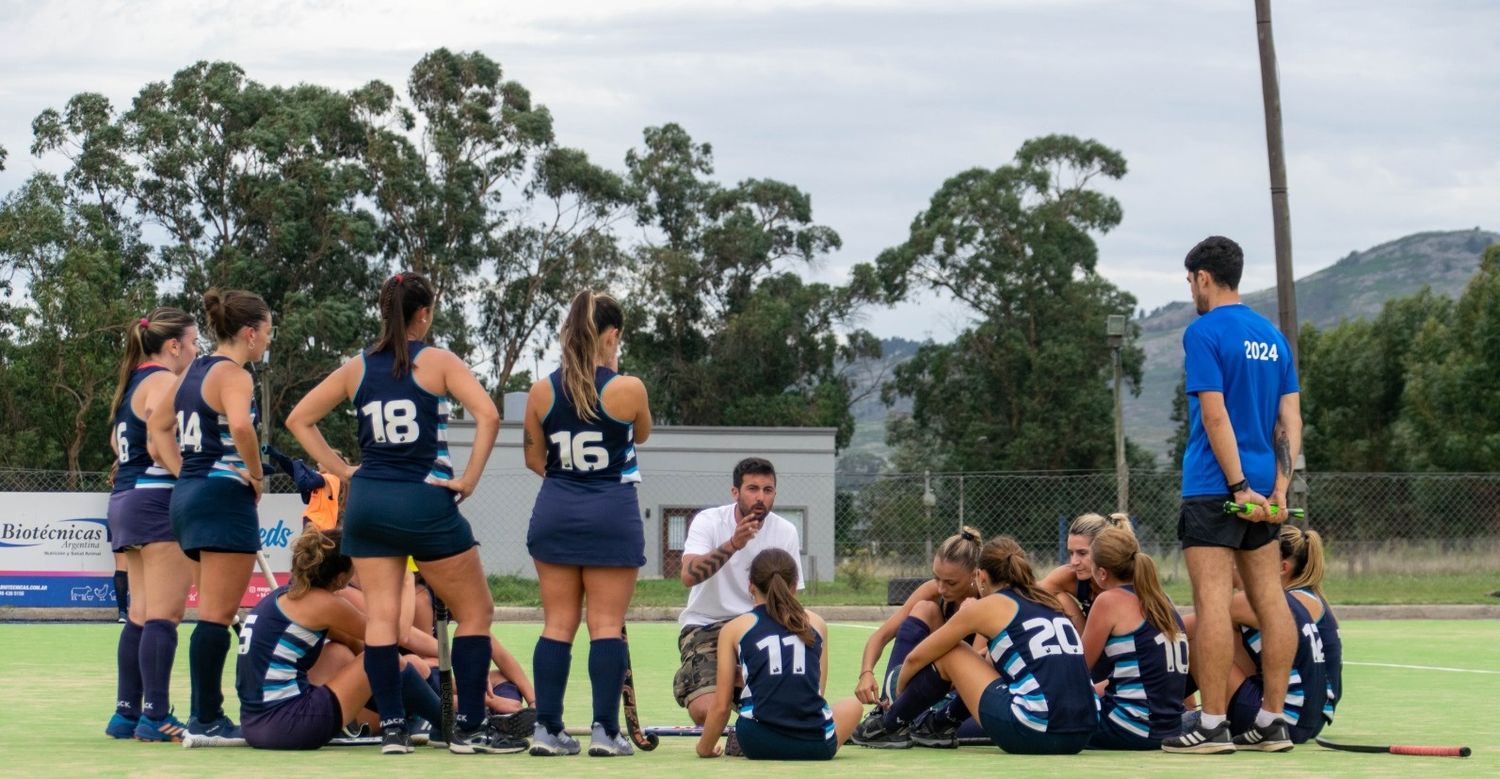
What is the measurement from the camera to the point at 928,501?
26.9m

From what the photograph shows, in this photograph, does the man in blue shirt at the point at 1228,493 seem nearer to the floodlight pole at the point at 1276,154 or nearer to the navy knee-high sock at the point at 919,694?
the navy knee-high sock at the point at 919,694

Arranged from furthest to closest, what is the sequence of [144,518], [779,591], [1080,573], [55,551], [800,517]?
[800,517], [55,551], [1080,573], [144,518], [779,591]

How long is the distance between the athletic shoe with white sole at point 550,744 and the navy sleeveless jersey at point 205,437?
168cm

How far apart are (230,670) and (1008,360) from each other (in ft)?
135

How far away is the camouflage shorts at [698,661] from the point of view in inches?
312

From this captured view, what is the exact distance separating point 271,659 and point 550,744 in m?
1.22

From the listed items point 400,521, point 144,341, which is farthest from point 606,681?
point 144,341

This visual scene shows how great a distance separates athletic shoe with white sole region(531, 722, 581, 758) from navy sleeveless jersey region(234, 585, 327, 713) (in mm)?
1030

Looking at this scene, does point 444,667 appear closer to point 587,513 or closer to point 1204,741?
point 587,513

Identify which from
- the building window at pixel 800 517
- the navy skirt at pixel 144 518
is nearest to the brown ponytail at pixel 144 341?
the navy skirt at pixel 144 518

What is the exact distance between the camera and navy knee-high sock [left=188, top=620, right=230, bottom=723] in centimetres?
727

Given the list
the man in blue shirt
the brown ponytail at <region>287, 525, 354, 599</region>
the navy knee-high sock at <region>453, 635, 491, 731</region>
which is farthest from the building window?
the navy knee-high sock at <region>453, 635, 491, 731</region>

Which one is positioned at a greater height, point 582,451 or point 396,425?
point 396,425

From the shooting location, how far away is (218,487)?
738 cm
